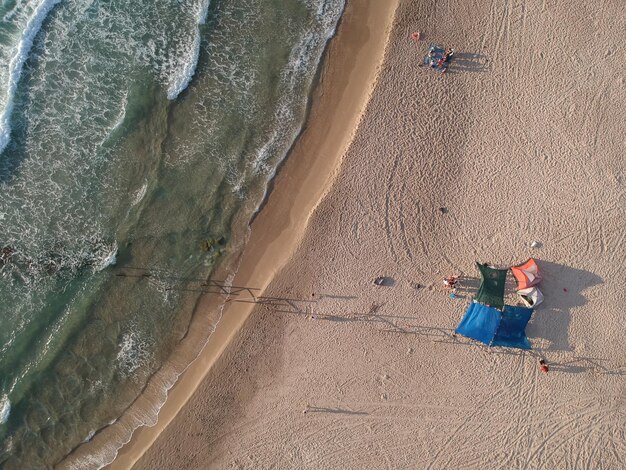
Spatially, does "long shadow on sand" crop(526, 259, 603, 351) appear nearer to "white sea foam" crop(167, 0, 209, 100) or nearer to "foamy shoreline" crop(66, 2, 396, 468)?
"foamy shoreline" crop(66, 2, 396, 468)

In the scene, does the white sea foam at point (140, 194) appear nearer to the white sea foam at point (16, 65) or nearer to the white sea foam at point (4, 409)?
the white sea foam at point (16, 65)

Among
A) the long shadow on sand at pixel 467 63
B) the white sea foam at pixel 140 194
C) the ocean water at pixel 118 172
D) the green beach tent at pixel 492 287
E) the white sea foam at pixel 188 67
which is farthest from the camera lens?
the long shadow on sand at pixel 467 63

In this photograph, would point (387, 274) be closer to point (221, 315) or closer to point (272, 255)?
point (272, 255)

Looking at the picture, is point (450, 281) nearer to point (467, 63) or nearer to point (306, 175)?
point (306, 175)

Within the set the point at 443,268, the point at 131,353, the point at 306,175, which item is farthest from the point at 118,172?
the point at 443,268

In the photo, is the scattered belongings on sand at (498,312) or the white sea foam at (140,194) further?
the white sea foam at (140,194)

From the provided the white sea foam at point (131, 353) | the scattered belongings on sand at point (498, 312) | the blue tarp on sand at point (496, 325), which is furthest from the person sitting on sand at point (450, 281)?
the white sea foam at point (131, 353)
